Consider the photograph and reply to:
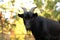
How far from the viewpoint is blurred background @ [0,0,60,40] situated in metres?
4.27

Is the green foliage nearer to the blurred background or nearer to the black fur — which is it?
the blurred background

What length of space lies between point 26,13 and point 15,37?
841 mm

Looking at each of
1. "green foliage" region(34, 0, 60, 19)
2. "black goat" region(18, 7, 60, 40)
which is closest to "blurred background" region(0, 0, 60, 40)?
"green foliage" region(34, 0, 60, 19)

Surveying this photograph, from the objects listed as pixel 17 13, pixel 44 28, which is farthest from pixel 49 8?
pixel 44 28

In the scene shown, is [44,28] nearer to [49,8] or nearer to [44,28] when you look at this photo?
[44,28]

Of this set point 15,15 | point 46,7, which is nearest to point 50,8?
point 46,7

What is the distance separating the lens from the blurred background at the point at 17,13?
4.27 m

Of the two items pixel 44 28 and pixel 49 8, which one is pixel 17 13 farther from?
pixel 44 28

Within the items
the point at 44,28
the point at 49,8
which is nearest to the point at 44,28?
the point at 44,28

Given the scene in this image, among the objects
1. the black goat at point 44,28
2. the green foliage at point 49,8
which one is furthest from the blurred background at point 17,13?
the black goat at point 44,28

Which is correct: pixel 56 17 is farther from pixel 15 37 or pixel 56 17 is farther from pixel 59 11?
pixel 15 37

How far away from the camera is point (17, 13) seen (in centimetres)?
428

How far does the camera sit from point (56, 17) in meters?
4.31

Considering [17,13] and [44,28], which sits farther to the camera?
[17,13]
